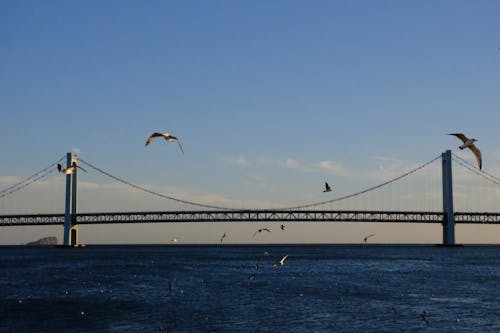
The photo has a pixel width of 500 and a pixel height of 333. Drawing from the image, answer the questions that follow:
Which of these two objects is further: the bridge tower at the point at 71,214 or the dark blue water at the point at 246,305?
the bridge tower at the point at 71,214

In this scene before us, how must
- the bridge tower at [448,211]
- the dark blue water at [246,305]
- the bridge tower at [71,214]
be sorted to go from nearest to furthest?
1. the dark blue water at [246,305]
2. the bridge tower at [71,214]
3. the bridge tower at [448,211]

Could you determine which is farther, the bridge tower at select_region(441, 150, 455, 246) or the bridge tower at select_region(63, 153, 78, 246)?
the bridge tower at select_region(441, 150, 455, 246)

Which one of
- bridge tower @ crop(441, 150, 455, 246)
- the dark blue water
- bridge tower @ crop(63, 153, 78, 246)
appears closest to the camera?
the dark blue water

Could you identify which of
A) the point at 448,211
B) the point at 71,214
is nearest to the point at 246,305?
the point at 71,214

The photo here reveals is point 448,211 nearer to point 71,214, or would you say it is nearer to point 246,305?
point 71,214

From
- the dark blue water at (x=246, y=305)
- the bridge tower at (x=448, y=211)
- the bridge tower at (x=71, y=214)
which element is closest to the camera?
the dark blue water at (x=246, y=305)

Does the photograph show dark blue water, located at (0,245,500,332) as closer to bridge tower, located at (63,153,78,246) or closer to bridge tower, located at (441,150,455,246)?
bridge tower, located at (63,153,78,246)

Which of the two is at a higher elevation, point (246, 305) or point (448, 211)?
point (448, 211)

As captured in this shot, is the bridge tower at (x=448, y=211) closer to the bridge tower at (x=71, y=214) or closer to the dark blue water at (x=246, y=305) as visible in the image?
the bridge tower at (x=71, y=214)

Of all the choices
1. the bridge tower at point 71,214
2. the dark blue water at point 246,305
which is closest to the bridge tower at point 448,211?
the bridge tower at point 71,214

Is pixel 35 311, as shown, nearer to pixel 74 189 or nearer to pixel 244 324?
pixel 244 324

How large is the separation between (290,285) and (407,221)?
83.1 meters

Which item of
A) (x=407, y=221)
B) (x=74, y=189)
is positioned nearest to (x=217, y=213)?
(x=74, y=189)

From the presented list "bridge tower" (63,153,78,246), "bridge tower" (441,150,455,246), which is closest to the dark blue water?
"bridge tower" (63,153,78,246)
